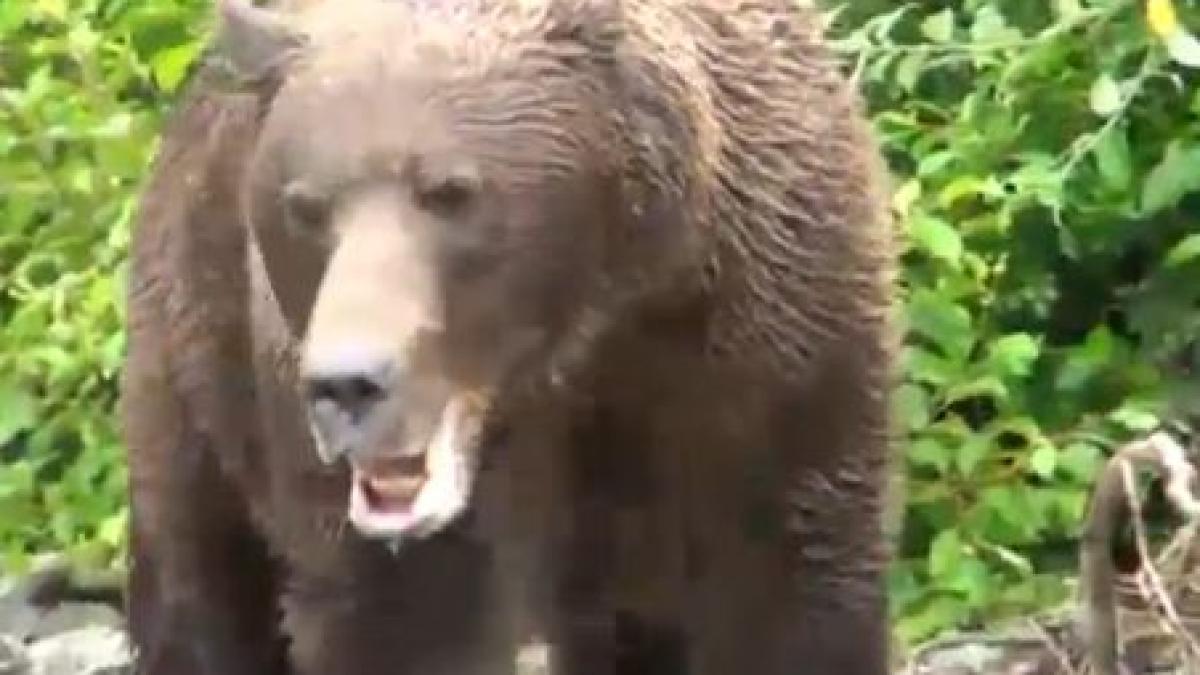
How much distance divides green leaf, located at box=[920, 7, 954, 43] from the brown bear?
4.55ft

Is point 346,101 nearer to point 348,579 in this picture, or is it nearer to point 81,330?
point 348,579

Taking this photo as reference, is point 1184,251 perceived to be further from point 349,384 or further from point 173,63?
point 349,384

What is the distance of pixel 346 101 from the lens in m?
5.29

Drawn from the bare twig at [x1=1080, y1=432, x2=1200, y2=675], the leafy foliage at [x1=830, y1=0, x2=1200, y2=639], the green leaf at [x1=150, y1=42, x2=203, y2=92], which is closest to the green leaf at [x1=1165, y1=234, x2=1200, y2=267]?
the leafy foliage at [x1=830, y1=0, x2=1200, y2=639]

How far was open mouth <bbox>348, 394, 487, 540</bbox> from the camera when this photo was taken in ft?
17.2

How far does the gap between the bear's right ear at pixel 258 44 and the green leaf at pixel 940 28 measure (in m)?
2.20

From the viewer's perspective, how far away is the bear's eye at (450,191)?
5250 mm

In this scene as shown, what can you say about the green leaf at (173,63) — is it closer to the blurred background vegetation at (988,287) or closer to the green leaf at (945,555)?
the blurred background vegetation at (988,287)

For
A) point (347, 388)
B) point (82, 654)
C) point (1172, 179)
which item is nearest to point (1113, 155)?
point (1172, 179)

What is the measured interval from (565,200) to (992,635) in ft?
6.23

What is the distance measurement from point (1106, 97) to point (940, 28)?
0.53 meters

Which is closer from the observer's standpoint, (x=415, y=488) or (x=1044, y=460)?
(x=415, y=488)

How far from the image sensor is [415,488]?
5273 mm

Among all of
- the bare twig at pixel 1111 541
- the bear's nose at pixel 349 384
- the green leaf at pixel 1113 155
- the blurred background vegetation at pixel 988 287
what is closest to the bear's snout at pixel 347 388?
the bear's nose at pixel 349 384
